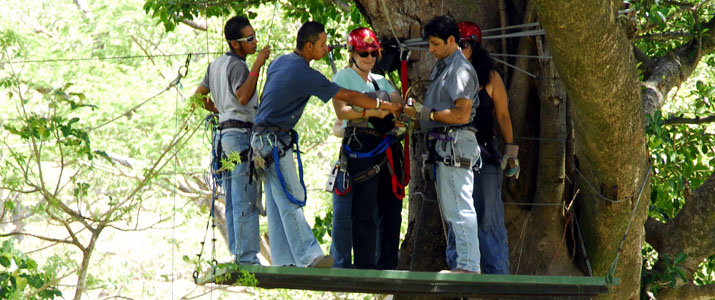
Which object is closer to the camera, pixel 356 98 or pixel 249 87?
pixel 356 98

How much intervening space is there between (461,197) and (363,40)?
38.4 inches

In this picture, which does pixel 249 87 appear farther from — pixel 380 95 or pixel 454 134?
pixel 454 134

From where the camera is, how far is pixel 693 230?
6.89 m

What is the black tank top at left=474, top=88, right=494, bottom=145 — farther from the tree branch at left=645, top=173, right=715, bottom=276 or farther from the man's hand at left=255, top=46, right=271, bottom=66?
the tree branch at left=645, top=173, right=715, bottom=276

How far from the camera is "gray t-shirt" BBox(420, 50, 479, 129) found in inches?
194

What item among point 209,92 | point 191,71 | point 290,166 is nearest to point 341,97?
point 290,166

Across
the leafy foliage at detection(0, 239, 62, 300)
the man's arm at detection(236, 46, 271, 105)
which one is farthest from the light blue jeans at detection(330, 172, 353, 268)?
the leafy foliage at detection(0, 239, 62, 300)

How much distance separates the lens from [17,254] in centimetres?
505

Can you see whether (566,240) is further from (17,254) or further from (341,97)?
(17,254)

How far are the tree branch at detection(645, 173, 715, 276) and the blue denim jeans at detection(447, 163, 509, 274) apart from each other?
2.14 metres

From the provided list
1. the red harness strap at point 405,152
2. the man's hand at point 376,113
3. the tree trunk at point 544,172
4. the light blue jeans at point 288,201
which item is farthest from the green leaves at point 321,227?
the light blue jeans at point 288,201

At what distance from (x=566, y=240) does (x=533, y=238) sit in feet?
0.77

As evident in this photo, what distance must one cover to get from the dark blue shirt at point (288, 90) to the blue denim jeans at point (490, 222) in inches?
42.3

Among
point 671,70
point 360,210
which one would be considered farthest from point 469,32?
point 671,70
